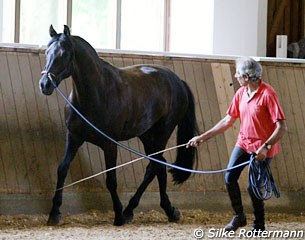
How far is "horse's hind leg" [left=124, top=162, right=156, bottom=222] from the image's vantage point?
7.37 metres

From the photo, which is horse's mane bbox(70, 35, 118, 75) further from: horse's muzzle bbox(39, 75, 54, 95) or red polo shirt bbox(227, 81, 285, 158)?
red polo shirt bbox(227, 81, 285, 158)

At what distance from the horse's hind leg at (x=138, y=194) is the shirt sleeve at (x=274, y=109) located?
1.79m

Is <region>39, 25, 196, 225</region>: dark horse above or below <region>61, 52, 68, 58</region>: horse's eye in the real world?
below

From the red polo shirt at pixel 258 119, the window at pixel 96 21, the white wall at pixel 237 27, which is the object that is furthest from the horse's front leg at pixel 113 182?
the window at pixel 96 21

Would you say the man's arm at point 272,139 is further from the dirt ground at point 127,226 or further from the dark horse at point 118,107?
the dark horse at point 118,107

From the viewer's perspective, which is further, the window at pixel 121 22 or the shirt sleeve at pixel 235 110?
the window at pixel 121 22

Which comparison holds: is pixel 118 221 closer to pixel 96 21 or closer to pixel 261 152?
pixel 261 152

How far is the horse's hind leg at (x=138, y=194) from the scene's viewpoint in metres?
7.37

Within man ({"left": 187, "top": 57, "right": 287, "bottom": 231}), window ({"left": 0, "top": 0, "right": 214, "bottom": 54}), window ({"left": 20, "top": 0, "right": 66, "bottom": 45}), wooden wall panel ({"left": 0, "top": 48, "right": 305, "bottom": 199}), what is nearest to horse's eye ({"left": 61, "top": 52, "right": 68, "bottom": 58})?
wooden wall panel ({"left": 0, "top": 48, "right": 305, "bottom": 199})

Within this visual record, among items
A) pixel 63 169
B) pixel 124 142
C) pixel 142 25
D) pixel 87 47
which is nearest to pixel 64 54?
pixel 87 47

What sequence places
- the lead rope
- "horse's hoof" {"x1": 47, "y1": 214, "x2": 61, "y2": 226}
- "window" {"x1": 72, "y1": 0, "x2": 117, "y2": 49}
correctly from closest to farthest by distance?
the lead rope → "horse's hoof" {"x1": 47, "y1": 214, "x2": 61, "y2": 226} → "window" {"x1": 72, "y1": 0, "x2": 117, "y2": 49}

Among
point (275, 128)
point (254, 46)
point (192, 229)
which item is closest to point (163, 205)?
point (192, 229)

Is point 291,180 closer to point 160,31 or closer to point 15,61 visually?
point 15,61

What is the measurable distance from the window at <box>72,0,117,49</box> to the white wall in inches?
64.5
